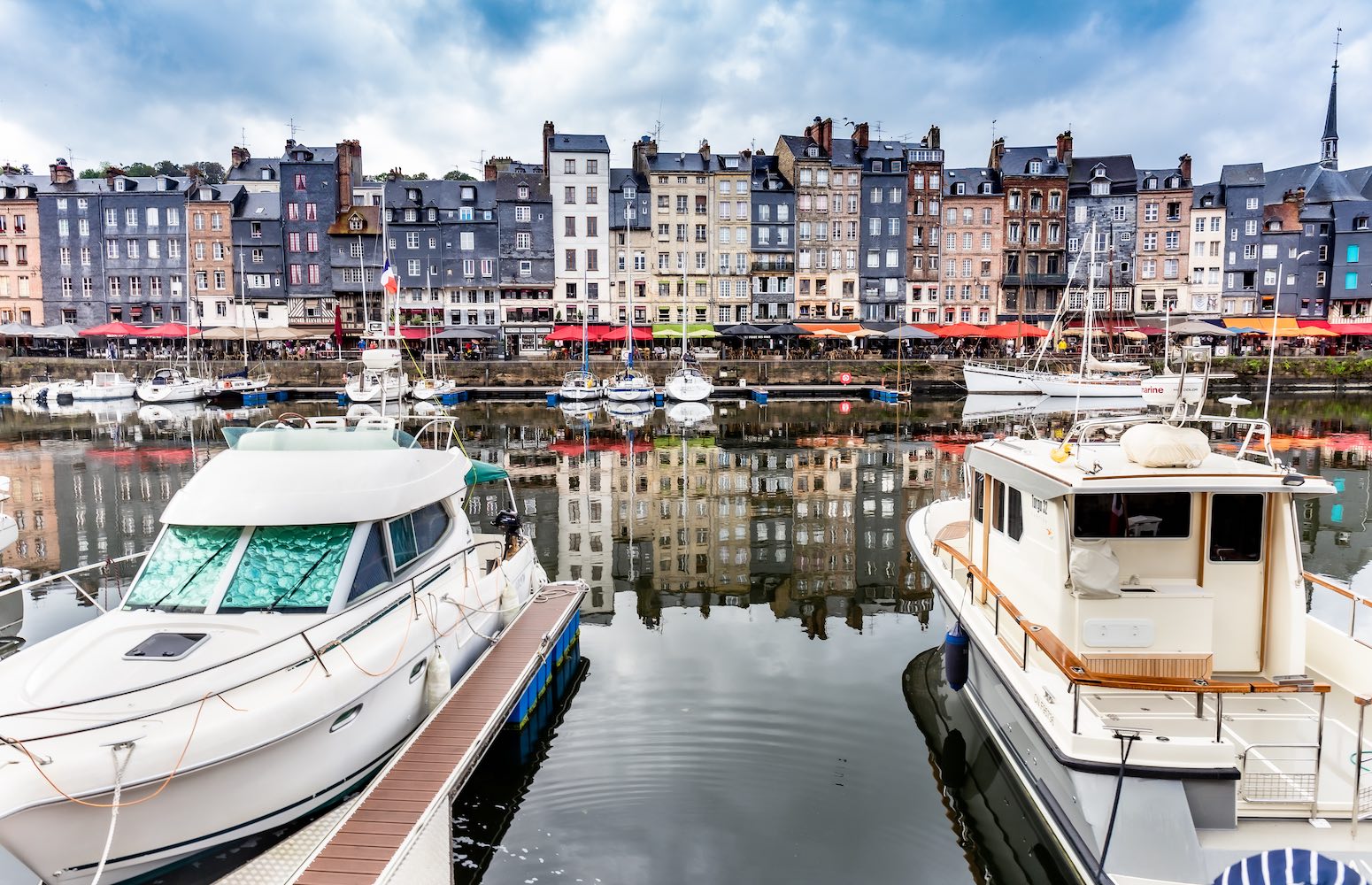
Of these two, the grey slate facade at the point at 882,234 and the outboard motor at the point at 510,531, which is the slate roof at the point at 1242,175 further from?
the outboard motor at the point at 510,531

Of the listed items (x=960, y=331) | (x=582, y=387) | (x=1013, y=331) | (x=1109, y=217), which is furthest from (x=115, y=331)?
(x=1109, y=217)

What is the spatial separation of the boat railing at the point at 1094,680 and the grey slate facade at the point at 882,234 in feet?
208

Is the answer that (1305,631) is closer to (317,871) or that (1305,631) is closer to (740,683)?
(740,683)

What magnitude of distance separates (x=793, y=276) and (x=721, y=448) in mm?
39269

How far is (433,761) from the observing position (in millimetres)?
7887

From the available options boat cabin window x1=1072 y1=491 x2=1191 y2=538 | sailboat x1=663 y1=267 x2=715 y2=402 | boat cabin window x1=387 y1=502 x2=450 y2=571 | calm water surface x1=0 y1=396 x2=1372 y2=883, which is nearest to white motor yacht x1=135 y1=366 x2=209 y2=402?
calm water surface x1=0 y1=396 x2=1372 y2=883

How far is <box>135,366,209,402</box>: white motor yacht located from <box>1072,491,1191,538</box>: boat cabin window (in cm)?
5410

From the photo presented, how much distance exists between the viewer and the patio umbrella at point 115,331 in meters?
61.4

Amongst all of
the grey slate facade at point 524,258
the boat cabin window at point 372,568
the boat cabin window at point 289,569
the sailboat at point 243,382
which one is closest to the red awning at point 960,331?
the grey slate facade at point 524,258

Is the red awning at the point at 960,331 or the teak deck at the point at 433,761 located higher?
the red awning at the point at 960,331

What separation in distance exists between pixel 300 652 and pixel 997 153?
72896mm

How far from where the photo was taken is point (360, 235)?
219 ft

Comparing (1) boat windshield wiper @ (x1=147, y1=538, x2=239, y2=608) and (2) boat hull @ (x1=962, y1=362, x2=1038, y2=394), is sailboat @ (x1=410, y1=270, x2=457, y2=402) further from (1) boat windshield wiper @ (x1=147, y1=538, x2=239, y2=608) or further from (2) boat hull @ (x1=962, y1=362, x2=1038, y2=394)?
(1) boat windshield wiper @ (x1=147, y1=538, x2=239, y2=608)

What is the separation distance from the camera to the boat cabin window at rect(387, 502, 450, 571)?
30.7 feet
